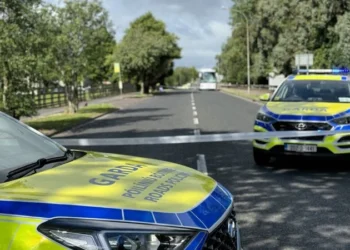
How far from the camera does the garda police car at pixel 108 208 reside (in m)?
2.24

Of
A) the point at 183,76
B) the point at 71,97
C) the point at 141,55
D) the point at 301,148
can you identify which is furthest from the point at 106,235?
the point at 183,76

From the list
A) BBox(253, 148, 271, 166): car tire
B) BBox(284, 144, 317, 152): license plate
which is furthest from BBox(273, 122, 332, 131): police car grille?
BBox(253, 148, 271, 166): car tire

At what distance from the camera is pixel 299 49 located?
44.3 metres

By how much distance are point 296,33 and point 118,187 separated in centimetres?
4426

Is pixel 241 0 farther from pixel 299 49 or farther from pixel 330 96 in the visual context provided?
pixel 330 96

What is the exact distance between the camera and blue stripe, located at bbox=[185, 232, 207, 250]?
7.59ft

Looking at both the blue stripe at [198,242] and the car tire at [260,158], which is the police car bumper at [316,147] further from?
the blue stripe at [198,242]

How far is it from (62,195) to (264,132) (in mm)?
5747

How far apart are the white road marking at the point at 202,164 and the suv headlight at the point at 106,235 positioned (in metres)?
5.41

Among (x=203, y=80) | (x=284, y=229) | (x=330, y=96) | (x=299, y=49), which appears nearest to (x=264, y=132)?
(x=330, y=96)

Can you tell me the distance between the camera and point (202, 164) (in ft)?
28.2

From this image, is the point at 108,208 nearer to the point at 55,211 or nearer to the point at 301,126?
the point at 55,211

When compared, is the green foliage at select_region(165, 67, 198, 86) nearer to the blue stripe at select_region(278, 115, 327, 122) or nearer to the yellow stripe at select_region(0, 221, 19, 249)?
the blue stripe at select_region(278, 115, 327, 122)

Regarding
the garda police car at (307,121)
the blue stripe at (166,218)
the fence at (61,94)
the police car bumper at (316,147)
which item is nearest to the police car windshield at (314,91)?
the garda police car at (307,121)
